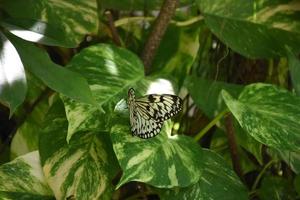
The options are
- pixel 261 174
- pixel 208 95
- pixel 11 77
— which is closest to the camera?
pixel 11 77

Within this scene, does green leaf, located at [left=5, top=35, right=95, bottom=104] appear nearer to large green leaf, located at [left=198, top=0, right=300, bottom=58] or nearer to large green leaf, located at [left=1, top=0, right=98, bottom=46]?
large green leaf, located at [left=1, top=0, right=98, bottom=46]

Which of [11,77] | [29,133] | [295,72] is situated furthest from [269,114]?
[29,133]

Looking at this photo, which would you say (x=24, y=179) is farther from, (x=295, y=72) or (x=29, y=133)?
Result: (x=295, y=72)

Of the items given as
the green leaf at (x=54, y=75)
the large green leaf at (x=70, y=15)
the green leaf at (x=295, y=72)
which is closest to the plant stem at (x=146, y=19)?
the large green leaf at (x=70, y=15)

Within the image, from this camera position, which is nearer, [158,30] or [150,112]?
[150,112]

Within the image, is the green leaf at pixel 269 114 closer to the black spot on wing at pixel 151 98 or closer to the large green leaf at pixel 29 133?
the black spot on wing at pixel 151 98

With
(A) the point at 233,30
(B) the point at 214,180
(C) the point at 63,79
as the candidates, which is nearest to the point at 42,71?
(C) the point at 63,79
